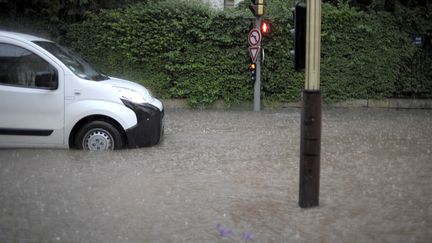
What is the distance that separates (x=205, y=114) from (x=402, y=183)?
7.94m

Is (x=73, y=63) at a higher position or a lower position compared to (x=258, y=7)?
lower

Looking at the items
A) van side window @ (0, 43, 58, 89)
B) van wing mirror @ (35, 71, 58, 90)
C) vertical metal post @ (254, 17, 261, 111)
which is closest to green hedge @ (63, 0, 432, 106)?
vertical metal post @ (254, 17, 261, 111)

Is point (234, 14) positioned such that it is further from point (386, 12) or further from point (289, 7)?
point (386, 12)

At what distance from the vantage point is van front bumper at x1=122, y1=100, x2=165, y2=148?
925 cm

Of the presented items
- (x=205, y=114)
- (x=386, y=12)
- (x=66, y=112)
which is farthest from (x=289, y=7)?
(x=66, y=112)

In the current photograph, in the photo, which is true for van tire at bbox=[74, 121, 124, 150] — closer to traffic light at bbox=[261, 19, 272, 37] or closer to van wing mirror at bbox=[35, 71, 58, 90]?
van wing mirror at bbox=[35, 71, 58, 90]

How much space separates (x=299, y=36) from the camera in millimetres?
6152

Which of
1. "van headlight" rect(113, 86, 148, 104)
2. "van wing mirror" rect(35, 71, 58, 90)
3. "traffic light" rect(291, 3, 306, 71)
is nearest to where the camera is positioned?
"traffic light" rect(291, 3, 306, 71)

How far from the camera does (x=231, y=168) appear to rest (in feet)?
27.0

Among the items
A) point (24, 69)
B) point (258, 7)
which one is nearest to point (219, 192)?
point (24, 69)

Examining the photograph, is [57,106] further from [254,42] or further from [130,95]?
[254,42]

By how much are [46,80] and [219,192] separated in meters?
3.77

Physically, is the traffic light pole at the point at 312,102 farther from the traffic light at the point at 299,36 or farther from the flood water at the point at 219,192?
the flood water at the point at 219,192

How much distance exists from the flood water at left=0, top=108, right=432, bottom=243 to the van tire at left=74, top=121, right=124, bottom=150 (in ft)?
0.57
